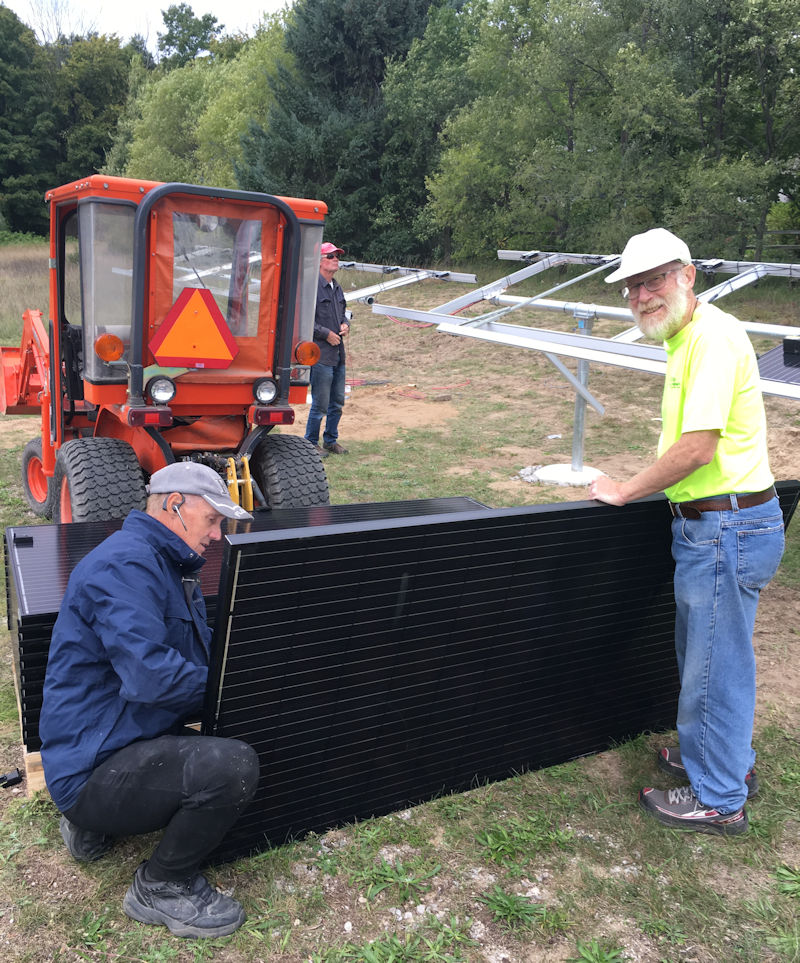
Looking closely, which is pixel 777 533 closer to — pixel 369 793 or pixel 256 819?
pixel 369 793

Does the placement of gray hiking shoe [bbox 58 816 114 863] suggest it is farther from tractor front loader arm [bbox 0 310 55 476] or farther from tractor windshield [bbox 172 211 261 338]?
tractor front loader arm [bbox 0 310 55 476]

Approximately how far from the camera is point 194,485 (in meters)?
2.44

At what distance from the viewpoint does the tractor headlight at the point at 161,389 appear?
14.1 feet

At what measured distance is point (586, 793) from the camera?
10.5 feet

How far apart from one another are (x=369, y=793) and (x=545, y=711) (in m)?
0.75

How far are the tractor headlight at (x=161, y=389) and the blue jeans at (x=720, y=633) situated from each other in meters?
2.67

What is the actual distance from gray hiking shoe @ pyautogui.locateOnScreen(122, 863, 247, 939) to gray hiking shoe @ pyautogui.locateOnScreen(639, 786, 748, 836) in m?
1.55

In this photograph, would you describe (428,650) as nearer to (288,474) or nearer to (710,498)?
(710,498)

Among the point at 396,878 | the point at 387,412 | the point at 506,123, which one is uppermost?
the point at 506,123

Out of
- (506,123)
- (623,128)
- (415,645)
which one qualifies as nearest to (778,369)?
(415,645)

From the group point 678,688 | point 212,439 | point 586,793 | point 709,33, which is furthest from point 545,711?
point 709,33

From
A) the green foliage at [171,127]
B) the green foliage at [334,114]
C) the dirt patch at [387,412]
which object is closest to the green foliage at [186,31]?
the green foliage at [171,127]

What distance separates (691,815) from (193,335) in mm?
3209

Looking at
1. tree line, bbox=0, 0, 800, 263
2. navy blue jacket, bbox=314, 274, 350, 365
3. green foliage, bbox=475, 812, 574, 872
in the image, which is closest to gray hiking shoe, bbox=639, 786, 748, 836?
green foliage, bbox=475, 812, 574, 872
